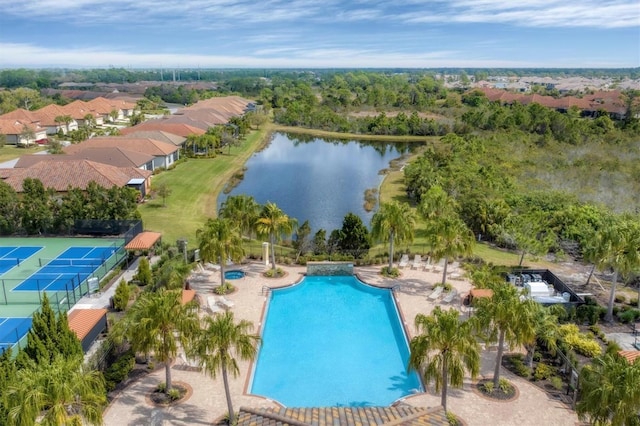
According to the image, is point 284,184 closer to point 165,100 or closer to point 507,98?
point 507,98

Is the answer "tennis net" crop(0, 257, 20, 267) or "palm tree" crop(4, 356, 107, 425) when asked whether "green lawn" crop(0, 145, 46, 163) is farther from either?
"palm tree" crop(4, 356, 107, 425)

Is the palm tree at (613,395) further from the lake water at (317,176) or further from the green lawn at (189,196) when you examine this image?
the lake water at (317,176)

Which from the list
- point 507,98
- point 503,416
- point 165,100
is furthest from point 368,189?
point 165,100

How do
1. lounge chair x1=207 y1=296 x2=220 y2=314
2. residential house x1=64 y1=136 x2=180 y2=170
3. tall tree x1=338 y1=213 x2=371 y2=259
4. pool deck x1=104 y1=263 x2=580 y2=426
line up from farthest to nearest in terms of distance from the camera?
residential house x1=64 y1=136 x2=180 y2=170, tall tree x1=338 y1=213 x2=371 y2=259, lounge chair x1=207 y1=296 x2=220 y2=314, pool deck x1=104 y1=263 x2=580 y2=426

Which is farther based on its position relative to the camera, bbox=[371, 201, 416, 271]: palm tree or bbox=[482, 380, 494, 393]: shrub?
bbox=[371, 201, 416, 271]: palm tree

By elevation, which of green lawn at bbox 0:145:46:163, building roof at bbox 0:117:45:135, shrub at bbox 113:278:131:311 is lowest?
shrub at bbox 113:278:131:311

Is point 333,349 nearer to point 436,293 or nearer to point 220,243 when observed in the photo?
point 436,293

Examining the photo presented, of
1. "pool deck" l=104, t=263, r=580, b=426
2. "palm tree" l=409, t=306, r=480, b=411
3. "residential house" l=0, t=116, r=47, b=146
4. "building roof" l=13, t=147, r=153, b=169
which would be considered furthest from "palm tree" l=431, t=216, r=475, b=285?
"residential house" l=0, t=116, r=47, b=146
